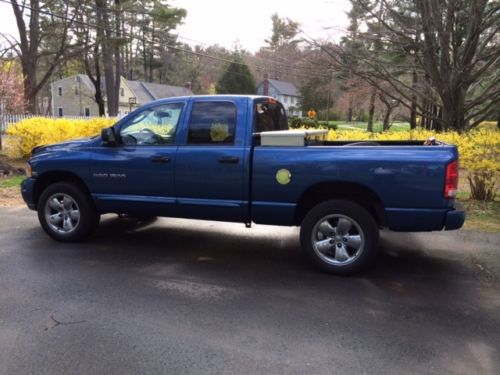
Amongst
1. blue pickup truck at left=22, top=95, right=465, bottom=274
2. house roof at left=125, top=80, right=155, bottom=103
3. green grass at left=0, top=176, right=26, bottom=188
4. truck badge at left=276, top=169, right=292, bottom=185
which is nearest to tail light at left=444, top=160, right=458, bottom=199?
blue pickup truck at left=22, top=95, right=465, bottom=274

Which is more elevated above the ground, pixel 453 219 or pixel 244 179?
pixel 244 179

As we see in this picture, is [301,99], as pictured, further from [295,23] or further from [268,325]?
[268,325]

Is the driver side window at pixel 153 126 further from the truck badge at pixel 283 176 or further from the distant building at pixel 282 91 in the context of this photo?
the distant building at pixel 282 91

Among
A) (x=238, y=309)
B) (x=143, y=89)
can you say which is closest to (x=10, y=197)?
(x=238, y=309)

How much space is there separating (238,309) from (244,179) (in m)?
1.54

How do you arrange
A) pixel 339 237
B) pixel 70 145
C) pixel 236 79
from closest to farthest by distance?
pixel 339 237 < pixel 70 145 < pixel 236 79

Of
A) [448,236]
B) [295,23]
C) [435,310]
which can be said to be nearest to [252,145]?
[435,310]

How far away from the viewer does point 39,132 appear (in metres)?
13.1

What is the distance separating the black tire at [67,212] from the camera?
5.66 meters

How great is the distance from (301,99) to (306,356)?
57291mm

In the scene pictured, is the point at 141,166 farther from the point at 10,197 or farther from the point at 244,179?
the point at 10,197

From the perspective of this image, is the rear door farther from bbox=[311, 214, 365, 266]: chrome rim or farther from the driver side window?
bbox=[311, 214, 365, 266]: chrome rim

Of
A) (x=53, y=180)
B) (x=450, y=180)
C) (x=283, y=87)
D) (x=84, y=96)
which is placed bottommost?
(x=53, y=180)

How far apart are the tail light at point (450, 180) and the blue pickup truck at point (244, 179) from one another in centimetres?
2
